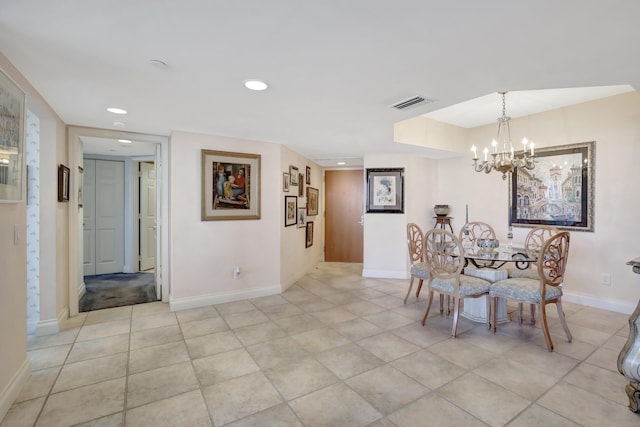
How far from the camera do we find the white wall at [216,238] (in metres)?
3.67

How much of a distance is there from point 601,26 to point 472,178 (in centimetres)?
370

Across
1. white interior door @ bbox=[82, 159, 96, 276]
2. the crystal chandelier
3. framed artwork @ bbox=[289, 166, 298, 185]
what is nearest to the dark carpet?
white interior door @ bbox=[82, 159, 96, 276]

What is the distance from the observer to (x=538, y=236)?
3.98 meters

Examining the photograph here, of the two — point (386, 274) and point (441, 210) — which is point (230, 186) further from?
point (441, 210)

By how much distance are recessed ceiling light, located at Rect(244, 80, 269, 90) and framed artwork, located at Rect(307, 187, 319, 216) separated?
3.46m

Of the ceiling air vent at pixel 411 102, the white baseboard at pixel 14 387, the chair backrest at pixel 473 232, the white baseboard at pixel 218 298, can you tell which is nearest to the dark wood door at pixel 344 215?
the chair backrest at pixel 473 232

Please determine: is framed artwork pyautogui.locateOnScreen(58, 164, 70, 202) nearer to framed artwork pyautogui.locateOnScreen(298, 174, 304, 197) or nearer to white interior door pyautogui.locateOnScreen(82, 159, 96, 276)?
white interior door pyautogui.locateOnScreen(82, 159, 96, 276)

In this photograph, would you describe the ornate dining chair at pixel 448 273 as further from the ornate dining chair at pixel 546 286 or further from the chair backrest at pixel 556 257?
the chair backrest at pixel 556 257

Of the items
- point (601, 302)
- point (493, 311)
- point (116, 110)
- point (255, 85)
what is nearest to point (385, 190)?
point (493, 311)

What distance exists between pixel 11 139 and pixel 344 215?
207 inches

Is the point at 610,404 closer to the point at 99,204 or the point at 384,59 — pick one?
the point at 384,59

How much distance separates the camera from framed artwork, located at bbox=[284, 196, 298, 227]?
457 cm

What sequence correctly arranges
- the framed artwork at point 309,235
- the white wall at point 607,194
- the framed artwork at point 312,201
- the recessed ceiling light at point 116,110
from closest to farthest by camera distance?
the recessed ceiling light at point 116,110
the white wall at point 607,194
the framed artwork at point 309,235
the framed artwork at point 312,201

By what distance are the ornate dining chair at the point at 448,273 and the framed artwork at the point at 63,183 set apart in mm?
3729
